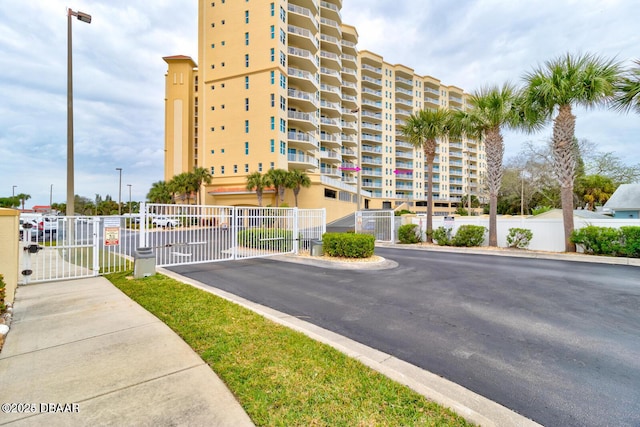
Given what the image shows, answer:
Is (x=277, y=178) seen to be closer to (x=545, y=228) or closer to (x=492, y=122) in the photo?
(x=492, y=122)

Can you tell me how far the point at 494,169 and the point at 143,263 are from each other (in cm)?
1742

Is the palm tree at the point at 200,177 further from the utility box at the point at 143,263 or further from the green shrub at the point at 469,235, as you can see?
the utility box at the point at 143,263

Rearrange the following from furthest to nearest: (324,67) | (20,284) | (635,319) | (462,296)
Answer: (324,67)
(20,284)
(462,296)
(635,319)

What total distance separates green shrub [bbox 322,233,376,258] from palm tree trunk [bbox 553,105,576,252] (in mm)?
9511

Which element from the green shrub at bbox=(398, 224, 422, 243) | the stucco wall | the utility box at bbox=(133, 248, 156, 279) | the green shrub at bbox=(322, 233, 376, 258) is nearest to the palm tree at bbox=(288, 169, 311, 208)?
the green shrub at bbox=(398, 224, 422, 243)

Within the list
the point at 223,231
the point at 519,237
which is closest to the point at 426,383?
the point at 223,231

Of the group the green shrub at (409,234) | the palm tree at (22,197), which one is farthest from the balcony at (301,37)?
the palm tree at (22,197)

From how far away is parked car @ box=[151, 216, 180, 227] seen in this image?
8.96m

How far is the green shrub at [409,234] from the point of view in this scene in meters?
18.7

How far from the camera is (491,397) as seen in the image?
9.78ft

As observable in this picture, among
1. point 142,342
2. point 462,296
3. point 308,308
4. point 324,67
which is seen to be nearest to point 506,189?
point 324,67

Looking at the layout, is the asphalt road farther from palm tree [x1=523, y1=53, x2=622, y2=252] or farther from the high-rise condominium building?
the high-rise condominium building

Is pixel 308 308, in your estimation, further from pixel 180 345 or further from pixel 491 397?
pixel 491 397

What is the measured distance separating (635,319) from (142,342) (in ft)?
26.8
